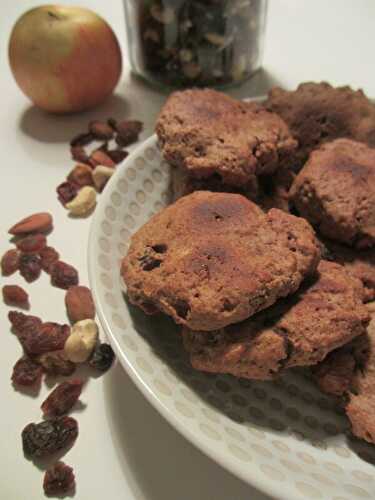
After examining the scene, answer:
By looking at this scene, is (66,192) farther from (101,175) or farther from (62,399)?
(62,399)

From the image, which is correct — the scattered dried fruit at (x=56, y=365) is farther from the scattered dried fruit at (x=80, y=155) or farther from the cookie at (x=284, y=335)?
the scattered dried fruit at (x=80, y=155)

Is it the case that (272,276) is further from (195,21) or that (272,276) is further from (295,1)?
(295,1)

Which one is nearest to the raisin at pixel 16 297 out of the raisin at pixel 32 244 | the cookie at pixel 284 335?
the raisin at pixel 32 244

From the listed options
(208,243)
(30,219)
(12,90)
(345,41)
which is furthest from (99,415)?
(345,41)

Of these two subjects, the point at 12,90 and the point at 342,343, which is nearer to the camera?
the point at 342,343

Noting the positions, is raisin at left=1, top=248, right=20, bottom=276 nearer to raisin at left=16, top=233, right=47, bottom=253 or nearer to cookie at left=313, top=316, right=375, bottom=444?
raisin at left=16, top=233, right=47, bottom=253

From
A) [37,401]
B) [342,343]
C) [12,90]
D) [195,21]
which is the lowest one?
[37,401]
